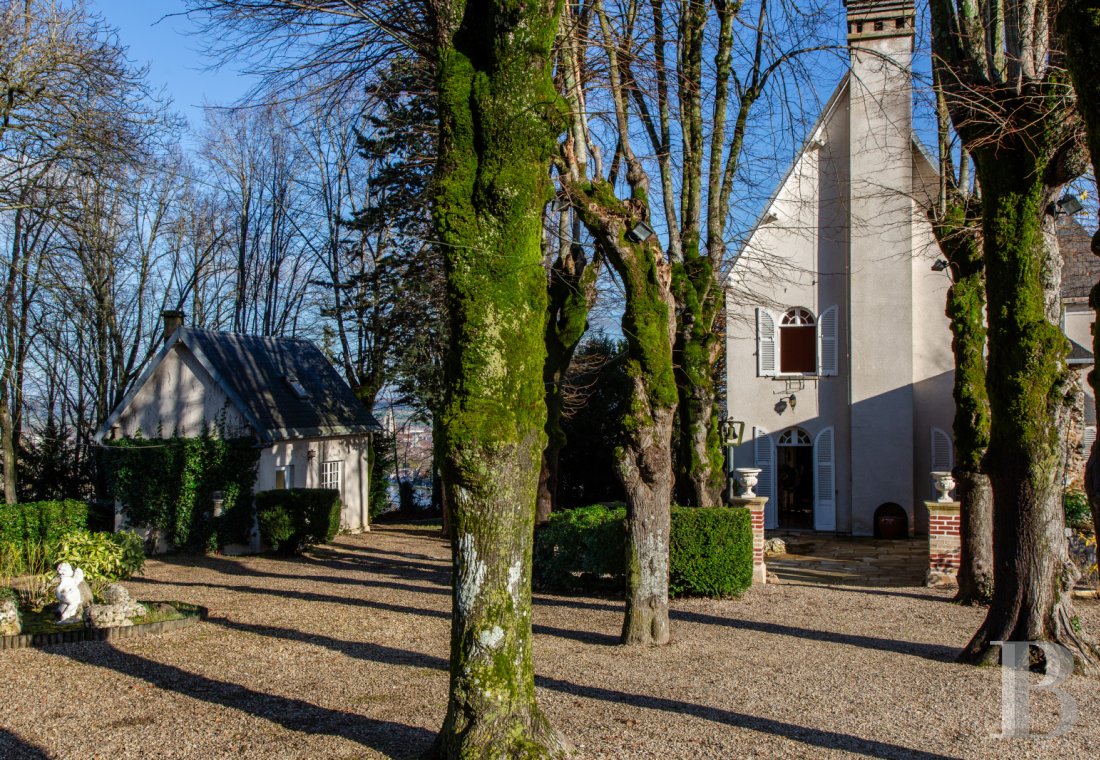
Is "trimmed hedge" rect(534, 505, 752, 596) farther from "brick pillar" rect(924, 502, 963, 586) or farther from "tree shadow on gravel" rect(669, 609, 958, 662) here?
"brick pillar" rect(924, 502, 963, 586)

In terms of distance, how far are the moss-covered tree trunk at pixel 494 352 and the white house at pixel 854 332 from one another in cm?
1563

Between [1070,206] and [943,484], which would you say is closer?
[1070,206]

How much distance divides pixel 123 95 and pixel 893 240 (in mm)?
17026

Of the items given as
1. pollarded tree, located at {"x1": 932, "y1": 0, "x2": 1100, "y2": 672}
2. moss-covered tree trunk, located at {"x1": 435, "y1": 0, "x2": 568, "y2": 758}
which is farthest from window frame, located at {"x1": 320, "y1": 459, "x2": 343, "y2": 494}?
moss-covered tree trunk, located at {"x1": 435, "y1": 0, "x2": 568, "y2": 758}

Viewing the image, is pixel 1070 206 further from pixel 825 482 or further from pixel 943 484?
pixel 825 482

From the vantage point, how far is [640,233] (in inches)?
372

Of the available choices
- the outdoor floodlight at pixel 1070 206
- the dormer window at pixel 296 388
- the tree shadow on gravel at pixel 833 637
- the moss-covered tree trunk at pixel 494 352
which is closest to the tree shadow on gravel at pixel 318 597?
the tree shadow on gravel at pixel 833 637

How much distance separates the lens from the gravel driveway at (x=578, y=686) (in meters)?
6.11

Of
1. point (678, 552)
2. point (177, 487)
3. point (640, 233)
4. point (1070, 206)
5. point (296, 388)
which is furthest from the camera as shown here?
point (296, 388)

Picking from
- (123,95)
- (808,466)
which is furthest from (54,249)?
(808,466)

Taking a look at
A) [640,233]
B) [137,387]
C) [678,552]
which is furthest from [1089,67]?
[137,387]

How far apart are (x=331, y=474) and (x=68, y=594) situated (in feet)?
41.1

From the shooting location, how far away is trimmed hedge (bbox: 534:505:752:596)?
39.6ft

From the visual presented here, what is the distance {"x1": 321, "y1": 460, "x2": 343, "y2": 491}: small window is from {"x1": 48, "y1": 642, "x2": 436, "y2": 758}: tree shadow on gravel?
13.3 meters
